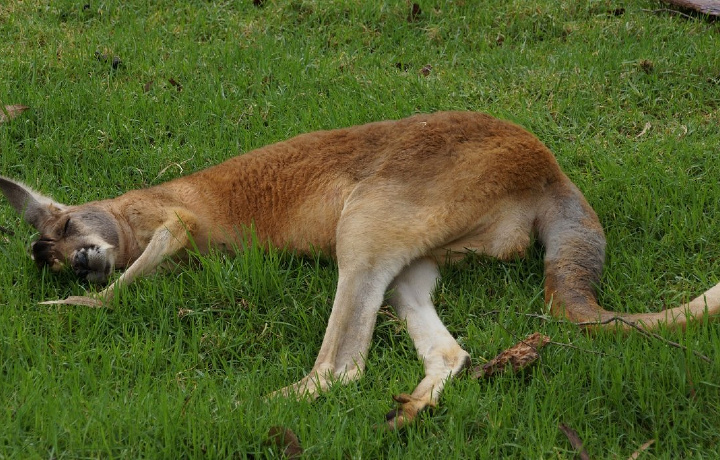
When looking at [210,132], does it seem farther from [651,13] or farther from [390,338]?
[651,13]

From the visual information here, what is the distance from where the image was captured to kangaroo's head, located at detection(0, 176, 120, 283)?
5.03 meters

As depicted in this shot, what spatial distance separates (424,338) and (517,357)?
0.56 meters

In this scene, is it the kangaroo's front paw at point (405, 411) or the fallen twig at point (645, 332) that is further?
the fallen twig at point (645, 332)

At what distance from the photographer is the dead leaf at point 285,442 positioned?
3.40 metres

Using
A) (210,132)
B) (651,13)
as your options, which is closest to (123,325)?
(210,132)

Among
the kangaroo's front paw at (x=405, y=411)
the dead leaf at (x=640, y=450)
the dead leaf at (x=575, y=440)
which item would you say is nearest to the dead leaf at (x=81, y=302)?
the kangaroo's front paw at (x=405, y=411)

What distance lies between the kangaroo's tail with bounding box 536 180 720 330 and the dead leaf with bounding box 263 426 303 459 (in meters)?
1.50

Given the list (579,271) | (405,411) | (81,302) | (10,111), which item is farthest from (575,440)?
(10,111)

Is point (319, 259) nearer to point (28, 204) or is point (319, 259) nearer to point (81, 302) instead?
point (81, 302)

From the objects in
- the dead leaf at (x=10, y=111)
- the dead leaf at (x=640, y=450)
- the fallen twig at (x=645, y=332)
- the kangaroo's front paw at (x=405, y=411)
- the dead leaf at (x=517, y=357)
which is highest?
the fallen twig at (x=645, y=332)

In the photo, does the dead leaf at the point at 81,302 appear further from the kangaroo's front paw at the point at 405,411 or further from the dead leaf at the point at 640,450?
the dead leaf at the point at 640,450

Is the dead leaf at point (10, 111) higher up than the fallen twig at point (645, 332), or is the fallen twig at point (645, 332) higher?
the fallen twig at point (645, 332)

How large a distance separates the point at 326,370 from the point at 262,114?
9.70 feet

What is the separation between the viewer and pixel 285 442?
3.45m
